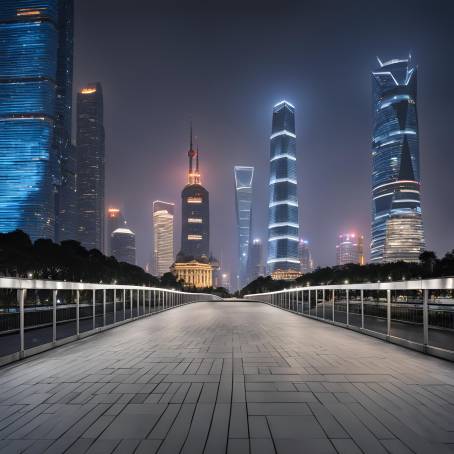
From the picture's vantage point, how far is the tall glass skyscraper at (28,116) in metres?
162

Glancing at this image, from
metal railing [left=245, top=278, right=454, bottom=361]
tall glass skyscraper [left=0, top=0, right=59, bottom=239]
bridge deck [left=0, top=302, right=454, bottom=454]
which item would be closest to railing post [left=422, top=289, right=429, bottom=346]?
metal railing [left=245, top=278, right=454, bottom=361]

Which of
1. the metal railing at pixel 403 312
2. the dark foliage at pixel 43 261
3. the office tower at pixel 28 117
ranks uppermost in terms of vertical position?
the office tower at pixel 28 117

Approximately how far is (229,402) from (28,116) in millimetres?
186568

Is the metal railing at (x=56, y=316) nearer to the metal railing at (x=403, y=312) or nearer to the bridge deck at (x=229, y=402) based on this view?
the bridge deck at (x=229, y=402)

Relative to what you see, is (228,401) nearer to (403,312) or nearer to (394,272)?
(403,312)

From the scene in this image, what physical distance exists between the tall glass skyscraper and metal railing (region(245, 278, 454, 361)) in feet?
547

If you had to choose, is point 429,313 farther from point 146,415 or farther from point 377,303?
point 146,415

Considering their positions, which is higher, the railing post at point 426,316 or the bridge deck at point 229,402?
the railing post at point 426,316

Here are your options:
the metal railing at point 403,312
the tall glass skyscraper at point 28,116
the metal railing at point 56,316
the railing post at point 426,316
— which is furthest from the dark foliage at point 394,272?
the tall glass skyscraper at point 28,116

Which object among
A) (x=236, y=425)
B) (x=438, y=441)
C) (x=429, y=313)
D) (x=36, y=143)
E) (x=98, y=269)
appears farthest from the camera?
(x=36, y=143)

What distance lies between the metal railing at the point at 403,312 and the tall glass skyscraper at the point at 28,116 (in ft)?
547

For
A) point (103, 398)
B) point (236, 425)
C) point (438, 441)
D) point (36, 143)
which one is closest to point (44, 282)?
point (103, 398)

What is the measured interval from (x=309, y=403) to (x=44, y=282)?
17.9ft

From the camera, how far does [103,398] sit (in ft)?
15.0
